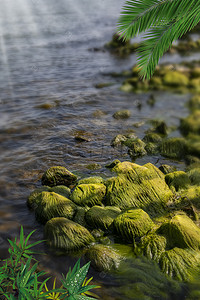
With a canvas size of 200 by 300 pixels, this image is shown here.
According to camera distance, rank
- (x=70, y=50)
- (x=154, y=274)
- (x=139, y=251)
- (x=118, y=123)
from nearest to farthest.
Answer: (x=154, y=274), (x=139, y=251), (x=118, y=123), (x=70, y=50)

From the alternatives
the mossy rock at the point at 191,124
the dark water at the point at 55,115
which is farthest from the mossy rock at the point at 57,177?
the mossy rock at the point at 191,124

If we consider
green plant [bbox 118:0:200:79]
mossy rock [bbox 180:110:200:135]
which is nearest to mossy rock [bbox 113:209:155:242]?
green plant [bbox 118:0:200:79]

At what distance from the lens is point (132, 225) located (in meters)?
Answer: 4.15

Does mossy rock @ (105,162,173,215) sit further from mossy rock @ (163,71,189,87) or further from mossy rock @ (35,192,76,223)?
mossy rock @ (163,71,189,87)

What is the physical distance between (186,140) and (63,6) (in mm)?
41156

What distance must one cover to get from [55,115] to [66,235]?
599cm

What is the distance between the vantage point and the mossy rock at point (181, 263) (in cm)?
361

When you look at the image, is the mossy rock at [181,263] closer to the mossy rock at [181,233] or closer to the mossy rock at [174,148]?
the mossy rock at [181,233]

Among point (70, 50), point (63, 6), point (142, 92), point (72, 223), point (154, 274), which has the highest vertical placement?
point (63, 6)

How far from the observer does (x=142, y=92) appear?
1218 centimetres

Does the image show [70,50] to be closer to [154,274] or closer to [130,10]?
[130,10]

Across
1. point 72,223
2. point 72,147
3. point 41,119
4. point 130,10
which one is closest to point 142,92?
point 41,119

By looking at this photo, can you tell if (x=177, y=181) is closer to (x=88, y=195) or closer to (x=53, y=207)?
(x=88, y=195)

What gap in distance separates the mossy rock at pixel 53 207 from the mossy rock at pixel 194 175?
2.39m
